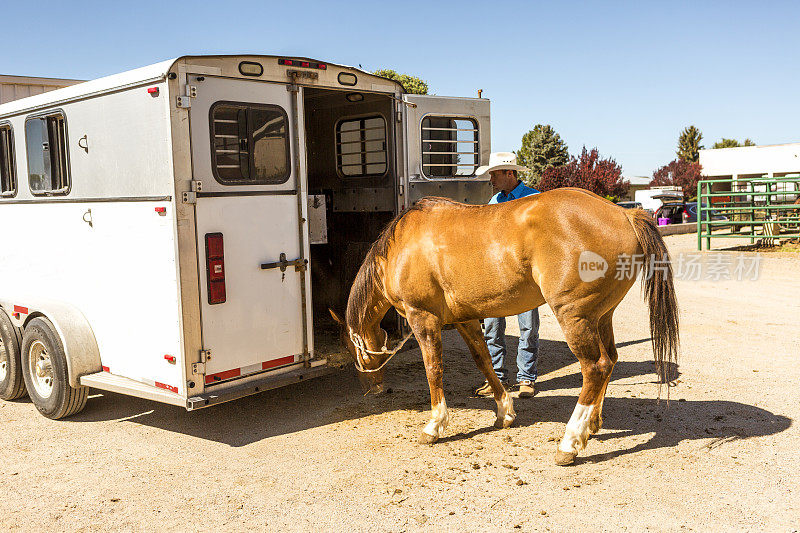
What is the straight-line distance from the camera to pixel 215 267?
200 inches

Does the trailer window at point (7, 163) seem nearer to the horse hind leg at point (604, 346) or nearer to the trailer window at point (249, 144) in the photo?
the trailer window at point (249, 144)

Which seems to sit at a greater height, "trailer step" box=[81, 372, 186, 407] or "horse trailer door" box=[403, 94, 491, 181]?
"horse trailer door" box=[403, 94, 491, 181]

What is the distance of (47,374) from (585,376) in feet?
15.6

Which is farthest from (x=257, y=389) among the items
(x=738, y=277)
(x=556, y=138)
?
(x=556, y=138)

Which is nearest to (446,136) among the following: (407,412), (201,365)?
(407,412)

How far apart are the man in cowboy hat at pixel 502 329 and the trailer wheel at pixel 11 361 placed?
4.43 m

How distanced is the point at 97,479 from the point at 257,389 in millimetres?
1290

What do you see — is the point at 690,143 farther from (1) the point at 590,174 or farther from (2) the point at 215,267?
(2) the point at 215,267

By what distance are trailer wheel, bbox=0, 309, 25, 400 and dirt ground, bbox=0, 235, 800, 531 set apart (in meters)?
0.18

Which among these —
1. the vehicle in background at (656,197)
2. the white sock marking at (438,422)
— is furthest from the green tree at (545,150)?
the white sock marking at (438,422)

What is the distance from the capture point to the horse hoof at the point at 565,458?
4.64m

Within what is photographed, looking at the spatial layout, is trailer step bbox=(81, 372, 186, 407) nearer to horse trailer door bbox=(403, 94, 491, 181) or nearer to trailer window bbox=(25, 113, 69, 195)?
trailer window bbox=(25, 113, 69, 195)

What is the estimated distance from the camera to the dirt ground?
4.04m

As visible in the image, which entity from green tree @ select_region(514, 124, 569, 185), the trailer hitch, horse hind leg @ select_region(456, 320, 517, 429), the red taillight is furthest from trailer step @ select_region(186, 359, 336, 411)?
green tree @ select_region(514, 124, 569, 185)
